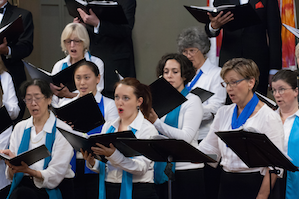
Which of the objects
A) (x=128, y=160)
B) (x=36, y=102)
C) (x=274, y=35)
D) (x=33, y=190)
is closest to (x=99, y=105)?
(x=36, y=102)

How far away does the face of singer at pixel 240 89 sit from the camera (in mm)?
2707

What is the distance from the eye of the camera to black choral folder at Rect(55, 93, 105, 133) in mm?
2842

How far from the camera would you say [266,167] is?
2.50m

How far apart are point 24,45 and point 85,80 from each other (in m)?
1.09

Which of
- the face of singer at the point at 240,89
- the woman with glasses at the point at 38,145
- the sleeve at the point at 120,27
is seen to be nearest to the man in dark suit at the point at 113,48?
the sleeve at the point at 120,27

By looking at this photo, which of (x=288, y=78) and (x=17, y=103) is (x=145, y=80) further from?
(x=288, y=78)

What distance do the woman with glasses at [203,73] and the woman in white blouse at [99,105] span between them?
84cm

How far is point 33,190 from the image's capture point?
2961 mm

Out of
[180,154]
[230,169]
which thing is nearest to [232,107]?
[230,169]

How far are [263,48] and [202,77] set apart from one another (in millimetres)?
692

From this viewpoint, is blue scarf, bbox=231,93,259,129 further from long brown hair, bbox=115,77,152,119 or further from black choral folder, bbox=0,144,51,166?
black choral folder, bbox=0,144,51,166

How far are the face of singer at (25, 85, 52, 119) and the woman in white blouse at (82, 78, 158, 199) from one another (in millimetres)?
645

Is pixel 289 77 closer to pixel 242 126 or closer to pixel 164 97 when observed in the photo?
pixel 242 126

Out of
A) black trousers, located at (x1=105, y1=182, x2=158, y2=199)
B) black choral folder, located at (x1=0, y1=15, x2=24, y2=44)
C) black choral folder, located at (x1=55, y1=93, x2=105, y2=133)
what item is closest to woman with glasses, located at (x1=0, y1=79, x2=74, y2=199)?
black choral folder, located at (x1=55, y1=93, x2=105, y2=133)
